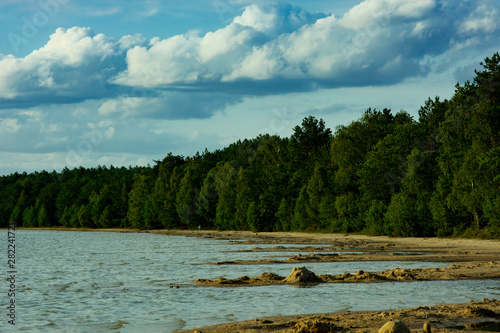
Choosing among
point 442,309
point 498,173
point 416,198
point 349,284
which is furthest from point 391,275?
point 416,198

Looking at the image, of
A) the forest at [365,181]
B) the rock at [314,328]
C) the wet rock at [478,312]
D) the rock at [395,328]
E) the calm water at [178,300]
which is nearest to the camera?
the rock at [395,328]

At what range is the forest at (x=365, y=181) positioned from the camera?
62.1 metres

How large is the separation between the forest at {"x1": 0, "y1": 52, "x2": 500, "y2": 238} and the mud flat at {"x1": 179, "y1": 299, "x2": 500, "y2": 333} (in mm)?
41605

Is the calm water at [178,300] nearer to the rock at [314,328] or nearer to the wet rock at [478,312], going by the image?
the wet rock at [478,312]

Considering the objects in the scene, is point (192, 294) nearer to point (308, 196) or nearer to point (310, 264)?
point (310, 264)

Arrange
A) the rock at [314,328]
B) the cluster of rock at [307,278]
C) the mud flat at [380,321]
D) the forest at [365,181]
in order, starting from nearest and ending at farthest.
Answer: the rock at [314,328]
the mud flat at [380,321]
the cluster of rock at [307,278]
the forest at [365,181]

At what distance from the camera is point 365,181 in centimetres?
8719

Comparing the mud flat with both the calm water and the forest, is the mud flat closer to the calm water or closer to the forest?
the calm water

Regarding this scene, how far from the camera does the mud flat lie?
15766mm

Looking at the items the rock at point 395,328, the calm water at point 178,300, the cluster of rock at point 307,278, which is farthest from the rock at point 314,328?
the cluster of rock at point 307,278

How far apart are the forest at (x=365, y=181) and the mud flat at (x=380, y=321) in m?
41.6

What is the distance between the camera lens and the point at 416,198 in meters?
74.4

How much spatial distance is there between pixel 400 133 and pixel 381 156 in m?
4.77

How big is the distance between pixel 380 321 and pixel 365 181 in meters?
71.6
